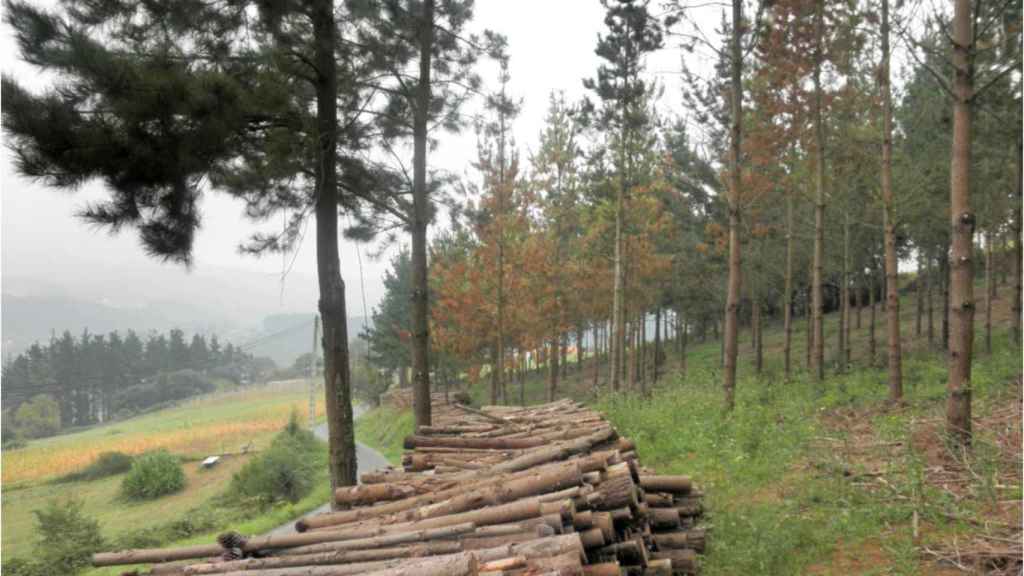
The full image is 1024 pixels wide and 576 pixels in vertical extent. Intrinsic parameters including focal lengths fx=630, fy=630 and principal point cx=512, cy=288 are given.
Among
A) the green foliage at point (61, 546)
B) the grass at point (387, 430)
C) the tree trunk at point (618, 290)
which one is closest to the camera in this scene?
the green foliage at point (61, 546)

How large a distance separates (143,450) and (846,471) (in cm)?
4305

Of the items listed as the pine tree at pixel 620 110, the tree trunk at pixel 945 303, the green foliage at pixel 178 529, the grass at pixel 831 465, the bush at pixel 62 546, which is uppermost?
the pine tree at pixel 620 110

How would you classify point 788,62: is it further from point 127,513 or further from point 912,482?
point 127,513

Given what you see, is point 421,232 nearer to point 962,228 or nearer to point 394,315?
point 962,228

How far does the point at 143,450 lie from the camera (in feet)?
130

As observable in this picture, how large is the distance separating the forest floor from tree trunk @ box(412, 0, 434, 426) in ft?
13.0

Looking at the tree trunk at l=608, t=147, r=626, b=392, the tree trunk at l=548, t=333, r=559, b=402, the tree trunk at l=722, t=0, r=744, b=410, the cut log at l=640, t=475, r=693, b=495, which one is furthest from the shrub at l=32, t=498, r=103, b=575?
the tree trunk at l=722, t=0, r=744, b=410

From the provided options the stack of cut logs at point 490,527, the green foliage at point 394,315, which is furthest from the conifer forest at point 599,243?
the green foliage at point 394,315

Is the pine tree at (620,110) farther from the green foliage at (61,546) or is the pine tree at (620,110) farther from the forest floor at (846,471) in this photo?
the green foliage at (61,546)

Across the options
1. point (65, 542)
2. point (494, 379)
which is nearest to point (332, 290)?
point (494, 379)

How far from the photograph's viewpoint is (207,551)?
16.9 feet

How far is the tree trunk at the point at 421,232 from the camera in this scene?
1122 cm

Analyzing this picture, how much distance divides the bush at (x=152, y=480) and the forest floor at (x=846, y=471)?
23.5 metres

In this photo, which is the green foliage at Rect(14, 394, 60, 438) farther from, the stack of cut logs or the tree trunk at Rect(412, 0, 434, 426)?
the stack of cut logs
